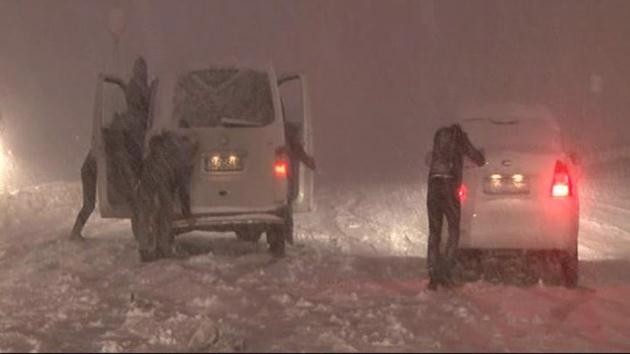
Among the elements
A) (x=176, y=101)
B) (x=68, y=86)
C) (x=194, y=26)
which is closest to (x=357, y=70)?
(x=194, y=26)

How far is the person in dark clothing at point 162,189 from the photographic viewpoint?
1079 cm

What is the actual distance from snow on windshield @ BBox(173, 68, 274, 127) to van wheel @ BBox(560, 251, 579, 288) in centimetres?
351

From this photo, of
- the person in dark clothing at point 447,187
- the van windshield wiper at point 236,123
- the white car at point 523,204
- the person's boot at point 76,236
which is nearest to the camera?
the person in dark clothing at point 447,187

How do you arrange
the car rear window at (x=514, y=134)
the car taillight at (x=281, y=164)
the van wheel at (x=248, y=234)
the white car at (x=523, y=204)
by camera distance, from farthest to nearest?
1. the van wheel at (x=248, y=234)
2. the car taillight at (x=281, y=164)
3. the car rear window at (x=514, y=134)
4. the white car at (x=523, y=204)

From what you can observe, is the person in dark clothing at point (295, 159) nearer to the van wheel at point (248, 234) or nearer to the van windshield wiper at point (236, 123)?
the van windshield wiper at point (236, 123)

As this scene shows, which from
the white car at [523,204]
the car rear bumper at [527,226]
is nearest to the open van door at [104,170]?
the white car at [523,204]

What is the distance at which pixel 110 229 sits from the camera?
15641 millimetres

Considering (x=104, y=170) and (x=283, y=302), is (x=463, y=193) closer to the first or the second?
(x=283, y=302)

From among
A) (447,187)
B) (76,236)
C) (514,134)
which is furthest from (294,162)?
(76,236)

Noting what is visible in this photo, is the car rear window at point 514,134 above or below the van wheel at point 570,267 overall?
above

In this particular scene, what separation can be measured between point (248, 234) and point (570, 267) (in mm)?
4502

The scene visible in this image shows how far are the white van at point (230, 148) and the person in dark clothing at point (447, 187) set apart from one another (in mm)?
1911

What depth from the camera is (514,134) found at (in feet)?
35.3

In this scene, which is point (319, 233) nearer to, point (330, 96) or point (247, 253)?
point (247, 253)
